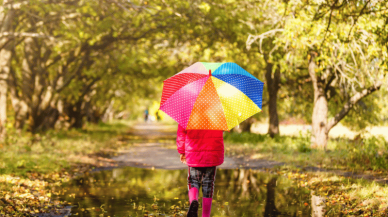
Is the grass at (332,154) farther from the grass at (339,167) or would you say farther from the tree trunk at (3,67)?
the tree trunk at (3,67)

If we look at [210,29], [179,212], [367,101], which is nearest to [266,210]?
[179,212]

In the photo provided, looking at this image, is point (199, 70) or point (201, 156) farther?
point (199, 70)

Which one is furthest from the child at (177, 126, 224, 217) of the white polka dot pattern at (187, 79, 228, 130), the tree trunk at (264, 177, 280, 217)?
the tree trunk at (264, 177, 280, 217)

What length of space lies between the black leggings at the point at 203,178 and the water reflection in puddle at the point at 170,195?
129 cm

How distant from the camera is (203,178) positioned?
207 inches

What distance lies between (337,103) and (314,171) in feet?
43.0

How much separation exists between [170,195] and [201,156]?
326cm

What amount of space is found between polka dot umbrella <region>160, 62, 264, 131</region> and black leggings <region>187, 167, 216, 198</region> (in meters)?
0.59

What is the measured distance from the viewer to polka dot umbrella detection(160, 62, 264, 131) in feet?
16.5

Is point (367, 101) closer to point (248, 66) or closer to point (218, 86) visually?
point (248, 66)

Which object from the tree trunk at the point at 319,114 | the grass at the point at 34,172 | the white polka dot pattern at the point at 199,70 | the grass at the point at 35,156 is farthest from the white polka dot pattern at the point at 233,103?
the tree trunk at the point at 319,114

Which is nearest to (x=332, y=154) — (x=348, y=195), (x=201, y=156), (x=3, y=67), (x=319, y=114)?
(x=319, y=114)

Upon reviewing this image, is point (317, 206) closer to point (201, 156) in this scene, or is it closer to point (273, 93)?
point (201, 156)

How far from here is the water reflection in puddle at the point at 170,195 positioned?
22.0 feet
